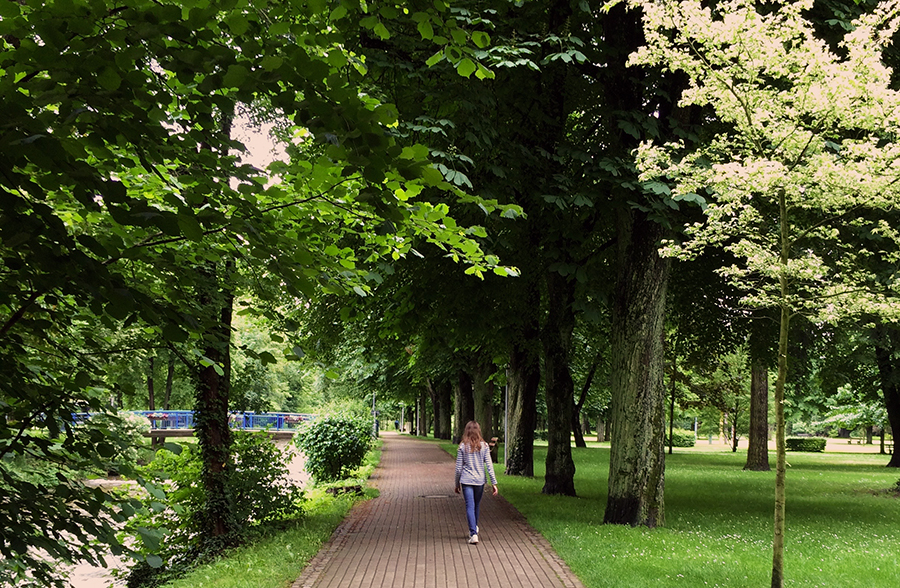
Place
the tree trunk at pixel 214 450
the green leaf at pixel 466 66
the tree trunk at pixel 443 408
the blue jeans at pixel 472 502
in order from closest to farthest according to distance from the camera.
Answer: the green leaf at pixel 466 66 < the tree trunk at pixel 214 450 < the blue jeans at pixel 472 502 < the tree trunk at pixel 443 408

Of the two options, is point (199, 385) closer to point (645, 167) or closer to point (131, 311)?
point (645, 167)

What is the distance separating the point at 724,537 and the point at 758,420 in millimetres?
18271

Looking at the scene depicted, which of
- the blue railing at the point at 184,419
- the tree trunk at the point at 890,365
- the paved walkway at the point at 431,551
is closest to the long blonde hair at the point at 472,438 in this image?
the paved walkway at the point at 431,551

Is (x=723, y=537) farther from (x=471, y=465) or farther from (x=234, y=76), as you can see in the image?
(x=234, y=76)

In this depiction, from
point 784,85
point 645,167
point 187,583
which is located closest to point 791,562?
point 645,167

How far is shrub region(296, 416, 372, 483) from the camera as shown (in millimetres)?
19016

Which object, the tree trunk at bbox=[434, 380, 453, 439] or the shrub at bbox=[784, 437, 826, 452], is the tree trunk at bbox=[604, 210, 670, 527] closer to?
the tree trunk at bbox=[434, 380, 453, 439]

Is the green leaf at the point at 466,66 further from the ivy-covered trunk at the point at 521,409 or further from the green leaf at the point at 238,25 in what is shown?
the ivy-covered trunk at the point at 521,409

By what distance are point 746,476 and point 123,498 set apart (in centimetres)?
2530

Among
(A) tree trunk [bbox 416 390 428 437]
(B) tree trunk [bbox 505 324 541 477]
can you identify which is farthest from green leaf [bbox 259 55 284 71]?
(A) tree trunk [bbox 416 390 428 437]

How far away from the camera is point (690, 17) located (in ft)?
24.6

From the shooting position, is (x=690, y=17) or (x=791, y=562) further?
(x=791, y=562)

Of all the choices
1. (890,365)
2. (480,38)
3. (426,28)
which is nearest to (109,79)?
(426,28)

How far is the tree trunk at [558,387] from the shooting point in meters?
16.1
